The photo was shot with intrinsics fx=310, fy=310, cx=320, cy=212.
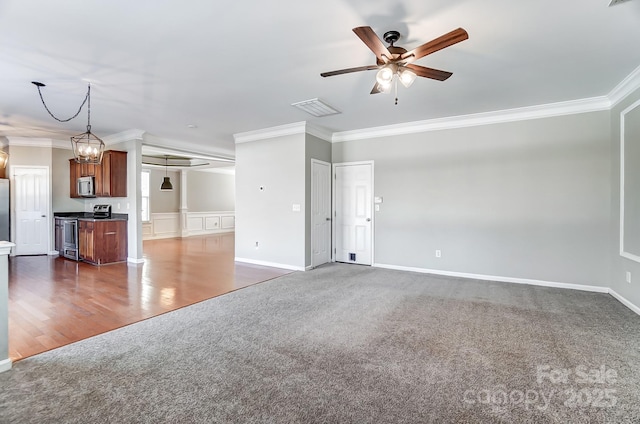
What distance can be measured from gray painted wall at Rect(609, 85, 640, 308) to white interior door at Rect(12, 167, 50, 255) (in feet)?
34.7

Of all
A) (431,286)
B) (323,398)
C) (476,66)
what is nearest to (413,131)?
(476,66)

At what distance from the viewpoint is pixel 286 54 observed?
3.04 meters

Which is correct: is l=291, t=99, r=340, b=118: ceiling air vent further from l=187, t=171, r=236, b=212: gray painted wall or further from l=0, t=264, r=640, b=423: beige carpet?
l=187, t=171, r=236, b=212: gray painted wall

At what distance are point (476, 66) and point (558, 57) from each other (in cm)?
75

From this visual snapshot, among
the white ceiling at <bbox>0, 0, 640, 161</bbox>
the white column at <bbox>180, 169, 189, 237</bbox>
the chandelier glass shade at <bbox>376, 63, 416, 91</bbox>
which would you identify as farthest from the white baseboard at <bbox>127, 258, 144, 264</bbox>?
the chandelier glass shade at <bbox>376, 63, 416, 91</bbox>

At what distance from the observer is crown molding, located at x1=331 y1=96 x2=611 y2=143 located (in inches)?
171

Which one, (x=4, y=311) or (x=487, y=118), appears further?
(x=487, y=118)

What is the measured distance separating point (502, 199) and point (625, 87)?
1916 mm

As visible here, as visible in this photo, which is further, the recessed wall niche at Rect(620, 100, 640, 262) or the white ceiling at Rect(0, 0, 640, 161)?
the recessed wall niche at Rect(620, 100, 640, 262)

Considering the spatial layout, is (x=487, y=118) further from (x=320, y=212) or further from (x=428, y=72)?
(x=320, y=212)

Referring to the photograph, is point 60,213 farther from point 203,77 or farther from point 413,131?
point 413,131

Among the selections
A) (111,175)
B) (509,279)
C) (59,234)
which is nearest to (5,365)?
(111,175)

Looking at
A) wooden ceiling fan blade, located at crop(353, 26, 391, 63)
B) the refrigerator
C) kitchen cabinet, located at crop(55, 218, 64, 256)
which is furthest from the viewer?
kitchen cabinet, located at crop(55, 218, 64, 256)

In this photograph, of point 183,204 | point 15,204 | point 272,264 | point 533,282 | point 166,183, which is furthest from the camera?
point 183,204
